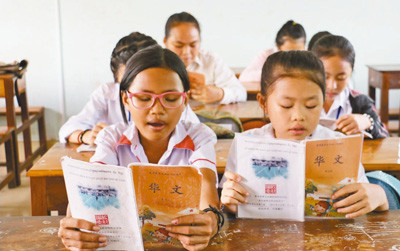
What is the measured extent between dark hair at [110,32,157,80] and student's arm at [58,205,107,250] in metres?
1.36

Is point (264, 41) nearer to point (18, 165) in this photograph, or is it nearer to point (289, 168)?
point (18, 165)

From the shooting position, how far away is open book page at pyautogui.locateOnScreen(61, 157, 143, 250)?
110 centimetres

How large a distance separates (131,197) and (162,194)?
0.08 metres

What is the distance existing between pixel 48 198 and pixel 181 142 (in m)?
0.67

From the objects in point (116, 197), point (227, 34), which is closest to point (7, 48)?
point (227, 34)

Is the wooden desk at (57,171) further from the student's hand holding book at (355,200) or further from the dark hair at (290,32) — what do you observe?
the dark hair at (290,32)

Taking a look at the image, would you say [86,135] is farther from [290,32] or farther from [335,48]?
[290,32]

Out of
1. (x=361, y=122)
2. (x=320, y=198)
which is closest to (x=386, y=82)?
(x=361, y=122)

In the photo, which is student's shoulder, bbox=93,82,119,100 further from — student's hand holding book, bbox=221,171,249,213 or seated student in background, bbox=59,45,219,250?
student's hand holding book, bbox=221,171,249,213

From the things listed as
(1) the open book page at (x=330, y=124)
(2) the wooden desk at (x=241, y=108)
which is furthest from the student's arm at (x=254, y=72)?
(1) the open book page at (x=330, y=124)

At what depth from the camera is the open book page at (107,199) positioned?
43.1 inches

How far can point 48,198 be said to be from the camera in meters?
1.98

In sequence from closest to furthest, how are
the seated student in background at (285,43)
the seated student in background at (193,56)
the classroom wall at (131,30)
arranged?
the seated student in background at (193,56)
the seated student in background at (285,43)
the classroom wall at (131,30)

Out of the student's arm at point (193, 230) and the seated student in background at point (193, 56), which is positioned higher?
the seated student in background at point (193, 56)
